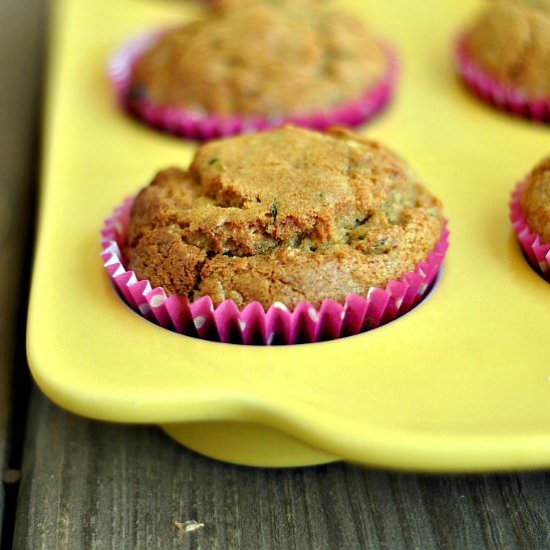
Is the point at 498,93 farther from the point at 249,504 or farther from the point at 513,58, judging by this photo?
the point at 249,504

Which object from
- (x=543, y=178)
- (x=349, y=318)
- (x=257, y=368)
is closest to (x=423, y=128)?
(x=543, y=178)

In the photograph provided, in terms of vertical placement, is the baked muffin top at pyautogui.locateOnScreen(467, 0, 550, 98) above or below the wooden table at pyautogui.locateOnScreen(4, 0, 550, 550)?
above

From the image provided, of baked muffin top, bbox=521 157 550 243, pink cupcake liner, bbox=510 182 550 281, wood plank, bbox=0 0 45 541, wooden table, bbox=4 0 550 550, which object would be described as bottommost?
wood plank, bbox=0 0 45 541

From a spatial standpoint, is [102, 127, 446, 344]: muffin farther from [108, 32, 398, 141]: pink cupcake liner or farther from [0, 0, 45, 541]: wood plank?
[108, 32, 398, 141]: pink cupcake liner

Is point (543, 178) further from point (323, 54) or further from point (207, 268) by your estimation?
point (323, 54)

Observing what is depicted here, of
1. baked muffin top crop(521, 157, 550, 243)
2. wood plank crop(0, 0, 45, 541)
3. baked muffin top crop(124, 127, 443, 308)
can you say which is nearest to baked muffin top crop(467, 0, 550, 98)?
baked muffin top crop(521, 157, 550, 243)

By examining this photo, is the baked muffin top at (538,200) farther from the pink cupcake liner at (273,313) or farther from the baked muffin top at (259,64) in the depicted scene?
the baked muffin top at (259,64)

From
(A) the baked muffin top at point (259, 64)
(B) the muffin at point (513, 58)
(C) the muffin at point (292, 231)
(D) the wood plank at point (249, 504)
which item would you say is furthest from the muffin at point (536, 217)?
(A) the baked muffin top at point (259, 64)
